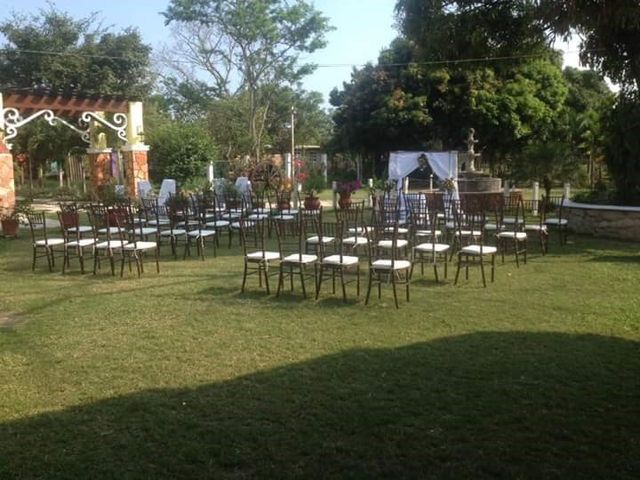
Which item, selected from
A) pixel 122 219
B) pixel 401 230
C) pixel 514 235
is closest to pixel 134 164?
pixel 122 219

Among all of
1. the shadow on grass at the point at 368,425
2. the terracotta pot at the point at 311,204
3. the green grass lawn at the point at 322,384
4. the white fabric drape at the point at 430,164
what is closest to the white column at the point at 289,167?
the white fabric drape at the point at 430,164

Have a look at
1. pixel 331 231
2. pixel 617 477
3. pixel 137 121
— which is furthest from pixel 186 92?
pixel 617 477

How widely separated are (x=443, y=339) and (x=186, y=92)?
3358 cm

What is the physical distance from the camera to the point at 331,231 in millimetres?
12078

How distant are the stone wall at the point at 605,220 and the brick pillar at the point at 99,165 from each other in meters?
14.4

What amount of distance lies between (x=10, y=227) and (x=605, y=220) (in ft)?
39.2

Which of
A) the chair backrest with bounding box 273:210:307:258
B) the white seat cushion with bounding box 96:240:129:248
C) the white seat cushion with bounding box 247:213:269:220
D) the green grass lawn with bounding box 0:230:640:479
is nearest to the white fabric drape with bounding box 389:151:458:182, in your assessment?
the chair backrest with bounding box 273:210:307:258

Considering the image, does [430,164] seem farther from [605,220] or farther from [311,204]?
[605,220]

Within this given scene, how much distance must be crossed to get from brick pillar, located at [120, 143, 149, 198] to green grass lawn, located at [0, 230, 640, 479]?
12.6 metres

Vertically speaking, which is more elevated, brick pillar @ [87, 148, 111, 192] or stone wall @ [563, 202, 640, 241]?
brick pillar @ [87, 148, 111, 192]

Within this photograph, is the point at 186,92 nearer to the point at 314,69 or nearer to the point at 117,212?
the point at 314,69

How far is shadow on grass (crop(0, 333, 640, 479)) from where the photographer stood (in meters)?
3.47

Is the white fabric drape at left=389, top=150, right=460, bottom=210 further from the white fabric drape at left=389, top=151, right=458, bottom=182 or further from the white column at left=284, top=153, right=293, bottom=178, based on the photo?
the white column at left=284, top=153, right=293, bottom=178

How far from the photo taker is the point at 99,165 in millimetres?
21844
